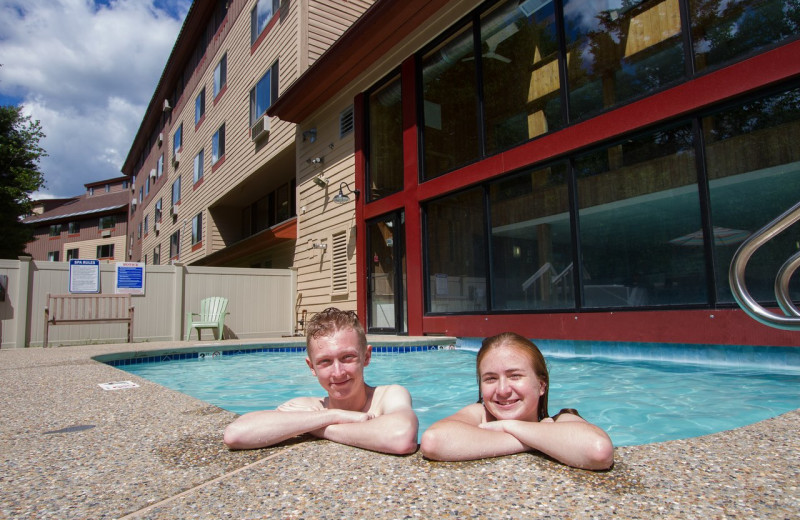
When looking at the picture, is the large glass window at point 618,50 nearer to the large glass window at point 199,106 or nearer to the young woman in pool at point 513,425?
the young woman in pool at point 513,425

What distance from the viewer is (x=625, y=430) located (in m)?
3.07

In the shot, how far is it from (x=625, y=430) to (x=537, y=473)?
6.77 ft

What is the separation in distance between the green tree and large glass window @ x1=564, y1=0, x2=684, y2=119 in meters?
21.6

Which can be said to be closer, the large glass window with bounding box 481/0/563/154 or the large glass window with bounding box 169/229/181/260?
the large glass window with bounding box 481/0/563/154

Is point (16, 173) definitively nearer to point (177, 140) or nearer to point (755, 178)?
point (177, 140)

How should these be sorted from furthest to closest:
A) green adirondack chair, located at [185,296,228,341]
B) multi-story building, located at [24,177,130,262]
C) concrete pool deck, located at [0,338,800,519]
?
multi-story building, located at [24,177,130,262] → green adirondack chair, located at [185,296,228,341] → concrete pool deck, located at [0,338,800,519]

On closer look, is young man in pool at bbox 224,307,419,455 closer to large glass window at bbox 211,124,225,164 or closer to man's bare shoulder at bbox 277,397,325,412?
man's bare shoulder at bbox 277,397,325,412

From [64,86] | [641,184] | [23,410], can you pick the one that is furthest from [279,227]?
[64,86]

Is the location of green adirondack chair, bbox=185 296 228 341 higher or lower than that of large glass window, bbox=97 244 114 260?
lower

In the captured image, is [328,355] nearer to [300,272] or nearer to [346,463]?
[346,463]

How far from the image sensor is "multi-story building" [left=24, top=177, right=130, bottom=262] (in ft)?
123

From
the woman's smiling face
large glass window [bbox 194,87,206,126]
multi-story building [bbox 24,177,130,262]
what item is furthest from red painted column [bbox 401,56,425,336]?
multi-story building [bbox 24,177,130,262]

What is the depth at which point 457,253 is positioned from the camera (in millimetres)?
7672

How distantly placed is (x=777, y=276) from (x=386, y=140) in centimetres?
801
